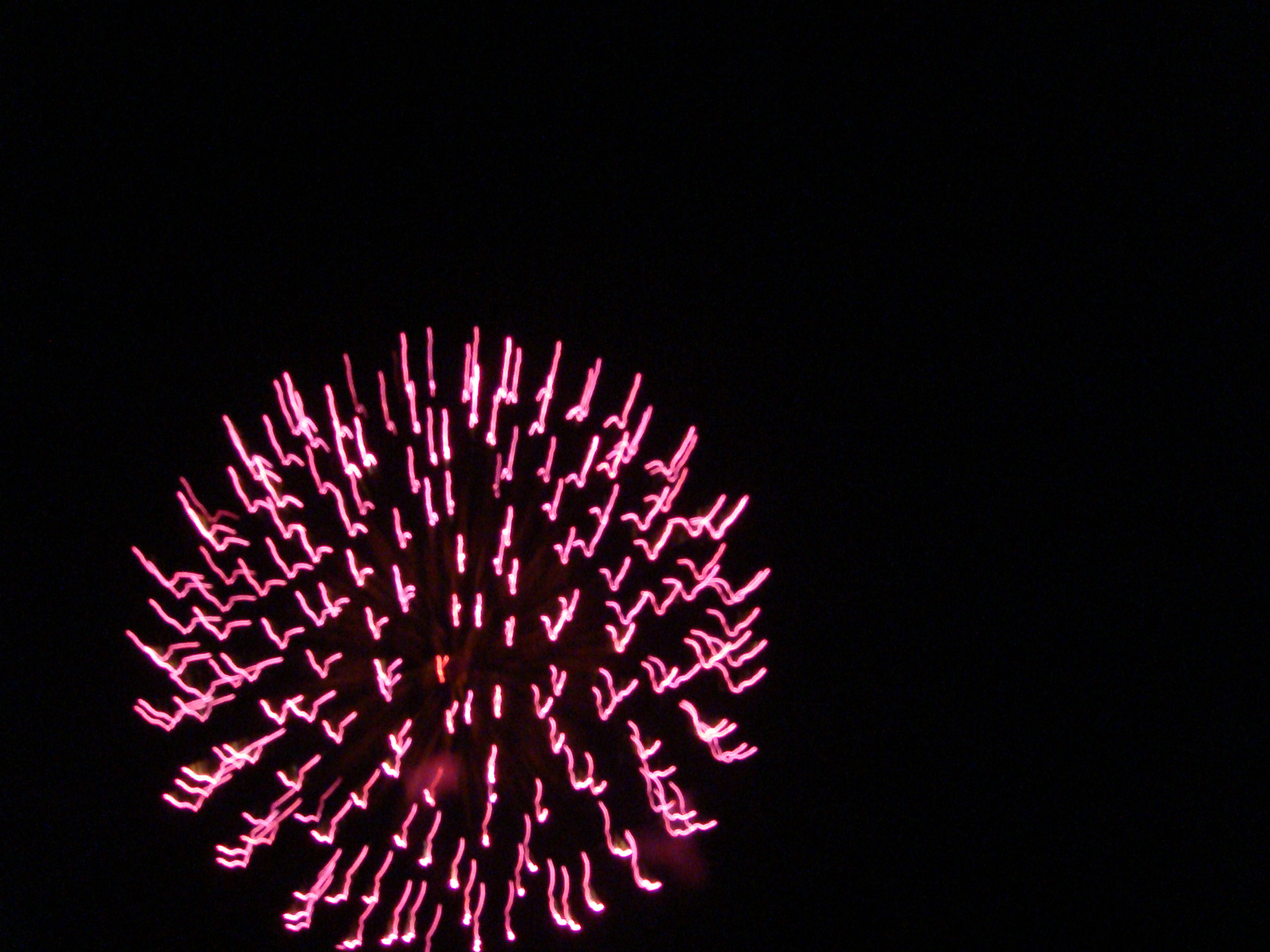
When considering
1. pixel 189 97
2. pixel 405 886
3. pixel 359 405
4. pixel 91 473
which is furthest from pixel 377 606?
pixel 189 97

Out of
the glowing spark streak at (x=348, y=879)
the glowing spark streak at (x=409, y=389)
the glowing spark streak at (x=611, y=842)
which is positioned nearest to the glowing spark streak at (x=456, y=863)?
the glowing spark streak at (x=348, y=879)

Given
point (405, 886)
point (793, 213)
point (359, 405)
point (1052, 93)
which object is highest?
point (1052, 93)

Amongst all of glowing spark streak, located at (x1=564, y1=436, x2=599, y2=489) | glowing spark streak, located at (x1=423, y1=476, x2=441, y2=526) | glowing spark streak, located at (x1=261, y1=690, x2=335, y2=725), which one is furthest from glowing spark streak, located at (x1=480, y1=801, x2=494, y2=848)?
glowing spark streak, located at (x1=564, y1=436, x2=599, y2=489)

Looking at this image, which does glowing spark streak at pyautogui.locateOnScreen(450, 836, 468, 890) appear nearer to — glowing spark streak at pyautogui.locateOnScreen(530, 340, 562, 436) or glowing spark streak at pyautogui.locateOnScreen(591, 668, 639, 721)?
glowing spark streak at pyautogui.locateOnScreen(591, 668, 639, 721)

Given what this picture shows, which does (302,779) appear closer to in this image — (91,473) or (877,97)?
(91,473)

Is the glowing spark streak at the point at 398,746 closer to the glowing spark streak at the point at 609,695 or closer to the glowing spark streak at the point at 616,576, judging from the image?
the glowing spark streak at the point at 609,695
